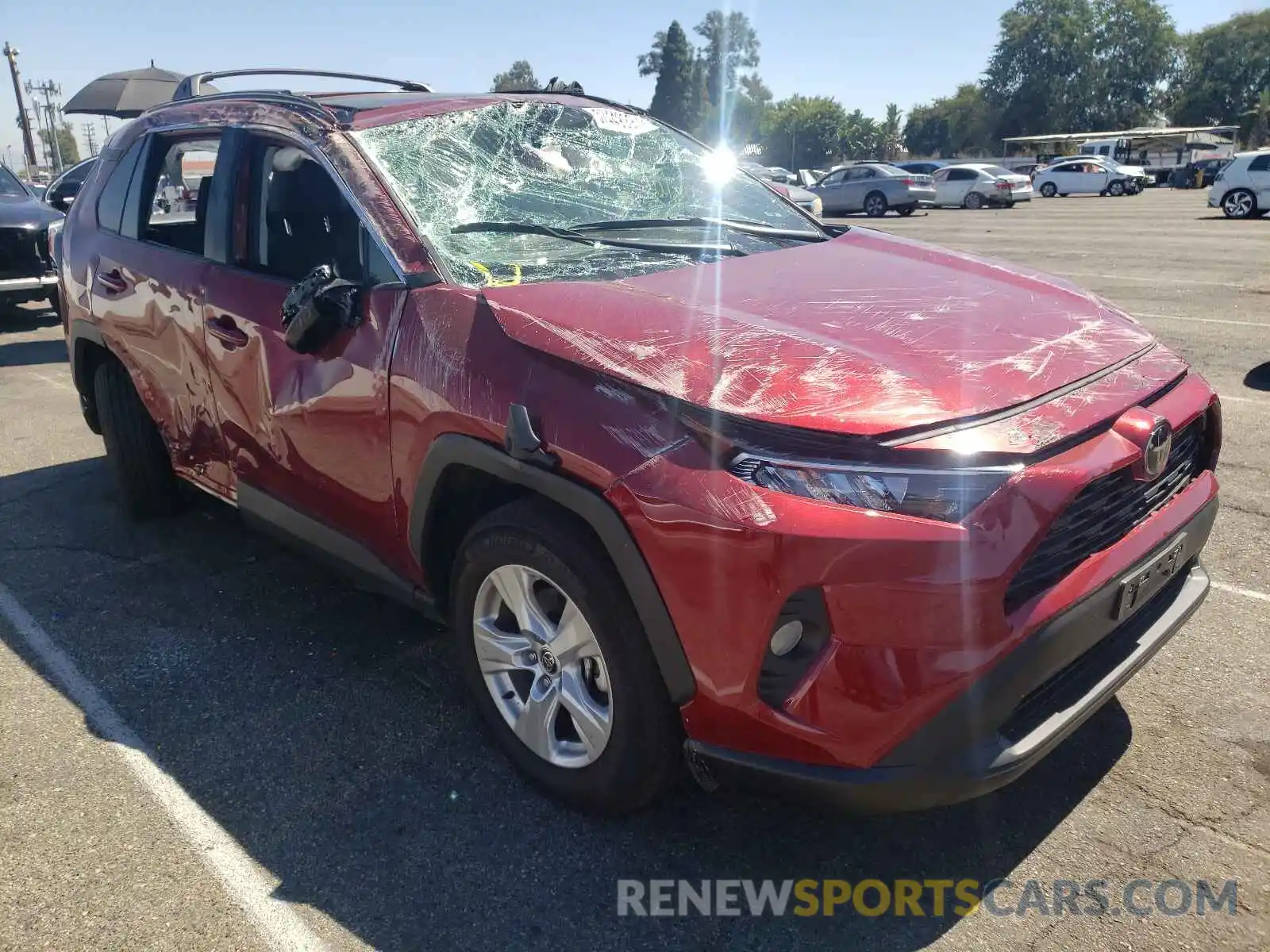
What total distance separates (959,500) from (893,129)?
11897cm

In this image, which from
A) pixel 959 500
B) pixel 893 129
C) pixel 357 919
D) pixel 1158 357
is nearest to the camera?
pixel 959 500

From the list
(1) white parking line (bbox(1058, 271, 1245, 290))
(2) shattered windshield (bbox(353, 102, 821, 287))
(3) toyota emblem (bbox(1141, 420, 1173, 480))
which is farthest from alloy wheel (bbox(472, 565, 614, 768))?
(1) white parking line (bbox(1058, 271, 1245, 290))

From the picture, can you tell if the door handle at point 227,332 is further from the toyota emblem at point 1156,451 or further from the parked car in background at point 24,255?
the parked car in background at point 24,255

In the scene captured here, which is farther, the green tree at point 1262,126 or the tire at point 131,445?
the green tree at point 1262,126

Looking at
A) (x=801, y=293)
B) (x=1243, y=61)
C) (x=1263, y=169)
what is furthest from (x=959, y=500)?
(x=1243, y=61)

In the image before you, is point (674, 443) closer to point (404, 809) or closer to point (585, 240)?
point (585, 240)

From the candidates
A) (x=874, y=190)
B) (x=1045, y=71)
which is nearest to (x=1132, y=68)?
(x=1045, y=71)

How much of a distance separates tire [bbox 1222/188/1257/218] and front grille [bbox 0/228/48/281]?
2322 cm

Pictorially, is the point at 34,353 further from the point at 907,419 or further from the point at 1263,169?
the point at 1263,169

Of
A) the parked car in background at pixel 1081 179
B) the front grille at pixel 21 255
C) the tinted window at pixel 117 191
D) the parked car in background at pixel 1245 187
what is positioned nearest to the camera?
the tinted window at pixel 117 191

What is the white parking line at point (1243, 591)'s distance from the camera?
11.9 feet

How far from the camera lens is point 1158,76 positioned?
94438mm

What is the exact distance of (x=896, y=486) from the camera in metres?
1.98

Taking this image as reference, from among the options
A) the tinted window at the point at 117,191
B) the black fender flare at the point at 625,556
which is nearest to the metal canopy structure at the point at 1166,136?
the tinted window at the point at 117,191
